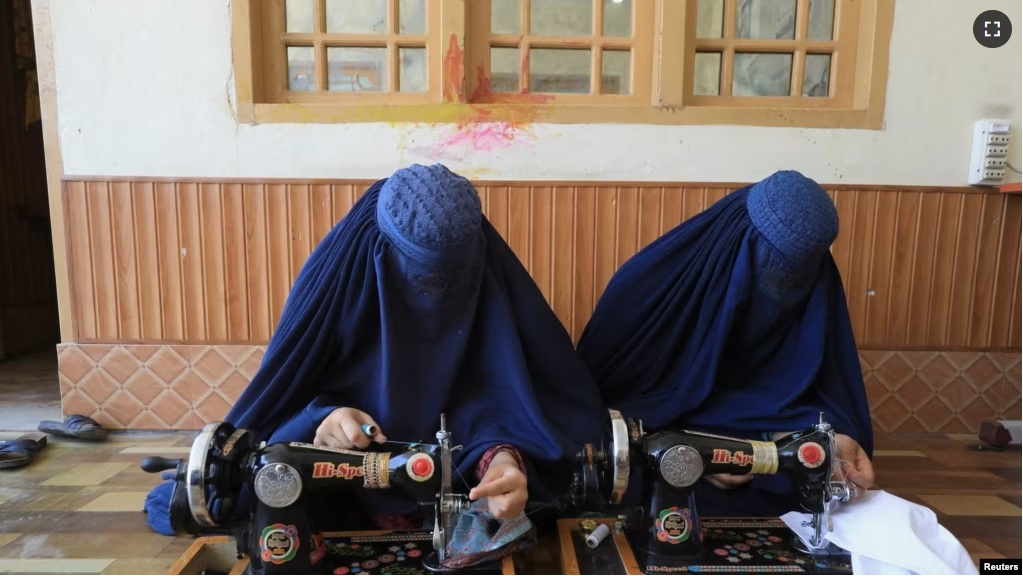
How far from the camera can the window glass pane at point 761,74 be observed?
91.2 inches

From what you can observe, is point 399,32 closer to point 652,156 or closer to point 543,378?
point 652,156

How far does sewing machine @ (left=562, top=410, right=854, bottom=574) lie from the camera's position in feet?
3.76

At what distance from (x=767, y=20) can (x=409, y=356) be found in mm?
2031

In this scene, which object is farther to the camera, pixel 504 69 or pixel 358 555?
pixel 504 69

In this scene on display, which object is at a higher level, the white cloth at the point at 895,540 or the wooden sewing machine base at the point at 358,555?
the white cloth at the point at 895,540

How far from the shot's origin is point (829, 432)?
3.86 ft

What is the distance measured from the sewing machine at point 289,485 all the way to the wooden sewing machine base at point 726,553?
27cm

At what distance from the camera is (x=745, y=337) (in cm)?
157

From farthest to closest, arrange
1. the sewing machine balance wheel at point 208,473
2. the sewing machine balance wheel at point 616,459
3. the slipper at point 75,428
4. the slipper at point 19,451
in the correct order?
1. the slipper at point 75,428
2. the slipper at point 19,451
3. the sewing machine balance wheel at point 616,459
4. the sewing machine balance wheel at point 208,473

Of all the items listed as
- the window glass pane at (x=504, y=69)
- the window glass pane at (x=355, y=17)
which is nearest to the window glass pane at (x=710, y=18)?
the window glass pane at (x=504, y=69)

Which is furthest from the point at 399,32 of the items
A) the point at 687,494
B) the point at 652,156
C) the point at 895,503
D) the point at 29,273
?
Result: the point at 29,273

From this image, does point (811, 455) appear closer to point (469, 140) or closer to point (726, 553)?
point (726, 553)

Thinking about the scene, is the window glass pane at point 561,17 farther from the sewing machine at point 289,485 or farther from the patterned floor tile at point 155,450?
the patterned floor tile at point 155,450

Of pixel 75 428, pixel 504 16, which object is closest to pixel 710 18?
pixel 504 16
